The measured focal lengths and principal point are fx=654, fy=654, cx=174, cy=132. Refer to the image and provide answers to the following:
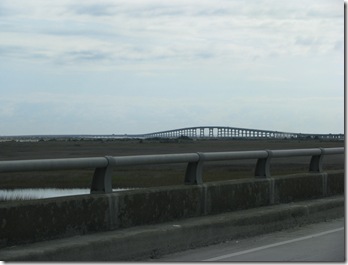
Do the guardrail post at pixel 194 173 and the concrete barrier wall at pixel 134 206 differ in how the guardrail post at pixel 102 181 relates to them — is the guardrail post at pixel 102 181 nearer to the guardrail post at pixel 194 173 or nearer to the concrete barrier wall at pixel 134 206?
the concrete barrier wall at pixel 134 206

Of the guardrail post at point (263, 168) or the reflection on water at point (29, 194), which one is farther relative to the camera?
the reflection on water at point (29, 194)

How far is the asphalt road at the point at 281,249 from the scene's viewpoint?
8.51 m

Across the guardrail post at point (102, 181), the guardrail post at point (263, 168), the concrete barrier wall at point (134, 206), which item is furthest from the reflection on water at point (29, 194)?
the guardrail post at point (102, 181)

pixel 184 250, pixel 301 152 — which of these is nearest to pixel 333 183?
pixel 301 152

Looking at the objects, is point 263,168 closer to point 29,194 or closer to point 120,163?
point 120,163

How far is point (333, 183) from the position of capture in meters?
13.9

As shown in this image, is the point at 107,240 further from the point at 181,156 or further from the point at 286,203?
the point at 286,203

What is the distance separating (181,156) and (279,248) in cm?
197

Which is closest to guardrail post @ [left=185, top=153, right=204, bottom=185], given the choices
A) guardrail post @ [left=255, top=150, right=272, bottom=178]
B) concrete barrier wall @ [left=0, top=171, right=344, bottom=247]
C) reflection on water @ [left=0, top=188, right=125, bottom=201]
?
concrete barrier wall @ [left=0, top=171, right=344, bottom=247]

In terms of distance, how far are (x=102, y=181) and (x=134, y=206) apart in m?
0.62

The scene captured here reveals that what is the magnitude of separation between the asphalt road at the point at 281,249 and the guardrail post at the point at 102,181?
1.22 m

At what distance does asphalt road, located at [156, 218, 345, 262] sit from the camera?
8508mm

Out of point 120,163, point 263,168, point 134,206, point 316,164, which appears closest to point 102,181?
point 120,163

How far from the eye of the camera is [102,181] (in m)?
8.81
